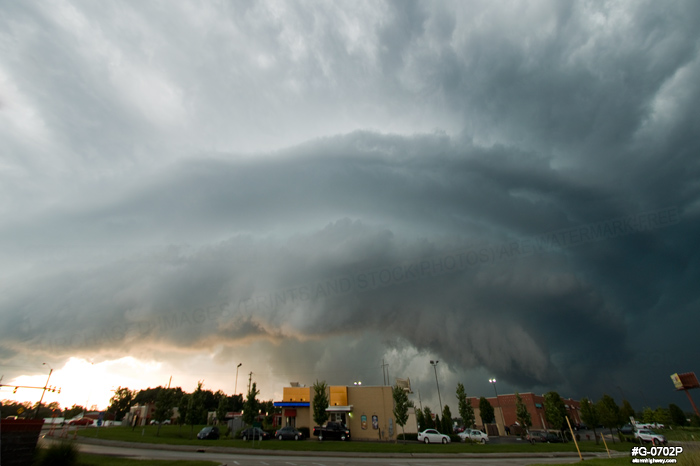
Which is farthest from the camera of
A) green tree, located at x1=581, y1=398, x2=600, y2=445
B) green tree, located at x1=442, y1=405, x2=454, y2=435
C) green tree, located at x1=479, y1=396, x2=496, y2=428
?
green tree, located at x1=479, y1=396, x2=496, y2=428

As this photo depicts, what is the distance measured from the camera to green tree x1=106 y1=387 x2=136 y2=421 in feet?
378

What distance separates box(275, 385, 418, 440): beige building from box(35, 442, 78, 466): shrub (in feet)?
127

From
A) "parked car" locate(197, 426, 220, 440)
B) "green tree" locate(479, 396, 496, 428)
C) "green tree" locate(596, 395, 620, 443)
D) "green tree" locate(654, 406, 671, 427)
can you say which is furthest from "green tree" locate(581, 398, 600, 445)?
"parked car" locate(197, 426, 220, 440)

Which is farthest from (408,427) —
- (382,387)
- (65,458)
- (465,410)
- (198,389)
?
(65,458)

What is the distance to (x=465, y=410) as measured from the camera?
57.0m

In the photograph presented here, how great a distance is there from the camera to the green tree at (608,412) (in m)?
53.6

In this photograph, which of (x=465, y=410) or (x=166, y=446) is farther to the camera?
(x=465, y=410)


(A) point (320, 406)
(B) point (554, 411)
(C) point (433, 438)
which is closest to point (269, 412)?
(A) point (320, 406)

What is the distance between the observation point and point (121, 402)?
119 meters

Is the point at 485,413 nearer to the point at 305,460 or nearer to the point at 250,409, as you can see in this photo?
the point at 250,409

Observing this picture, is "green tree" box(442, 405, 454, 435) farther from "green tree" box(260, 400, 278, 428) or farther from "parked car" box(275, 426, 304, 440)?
"parked car" box(275, 426, 304, 440)

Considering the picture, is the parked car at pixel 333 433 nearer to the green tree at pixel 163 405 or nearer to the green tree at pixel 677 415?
the green tree at pixel 163 405

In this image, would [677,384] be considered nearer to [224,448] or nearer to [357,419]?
[357,419]

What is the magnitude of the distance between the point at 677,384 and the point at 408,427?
37.5 metres
